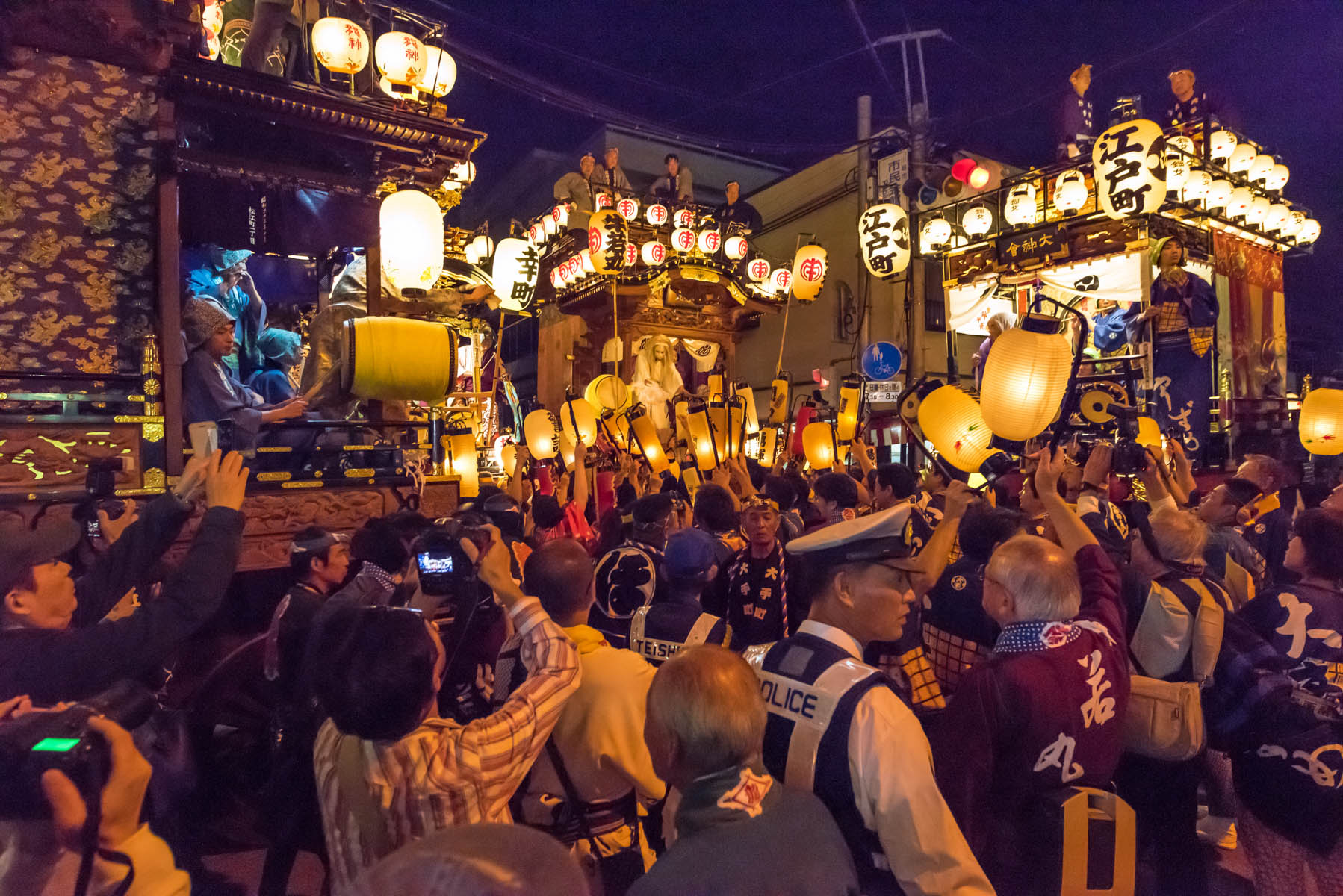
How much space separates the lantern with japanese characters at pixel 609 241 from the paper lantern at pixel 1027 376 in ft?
38.5

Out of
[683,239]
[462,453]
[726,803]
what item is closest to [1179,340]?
[683,239]

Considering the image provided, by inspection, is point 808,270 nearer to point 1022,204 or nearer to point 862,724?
point 1022,204

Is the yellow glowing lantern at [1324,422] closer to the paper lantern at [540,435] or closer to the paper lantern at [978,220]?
the paper lantern at [978,220]

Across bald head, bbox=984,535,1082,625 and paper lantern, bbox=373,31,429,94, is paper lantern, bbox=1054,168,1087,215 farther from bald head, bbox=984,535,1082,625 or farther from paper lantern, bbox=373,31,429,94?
bald head, bbox=984,535,1082,625

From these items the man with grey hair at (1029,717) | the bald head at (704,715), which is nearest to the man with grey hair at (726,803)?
the bald head at (704,715)

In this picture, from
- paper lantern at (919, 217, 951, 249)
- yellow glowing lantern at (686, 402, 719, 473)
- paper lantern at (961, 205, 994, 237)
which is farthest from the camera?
paper lantern at (919, 217, 951, 249)

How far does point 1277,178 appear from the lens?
16547 millimetres

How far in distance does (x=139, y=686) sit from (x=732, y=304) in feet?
60.6

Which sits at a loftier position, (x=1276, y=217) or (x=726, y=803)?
(x=1276, y=217)

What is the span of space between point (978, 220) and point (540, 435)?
11.6 meters

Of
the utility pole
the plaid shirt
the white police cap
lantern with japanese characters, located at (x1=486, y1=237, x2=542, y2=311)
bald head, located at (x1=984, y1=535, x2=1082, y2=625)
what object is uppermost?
the utility pole

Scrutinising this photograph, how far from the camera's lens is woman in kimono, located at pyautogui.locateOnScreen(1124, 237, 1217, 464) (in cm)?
1434

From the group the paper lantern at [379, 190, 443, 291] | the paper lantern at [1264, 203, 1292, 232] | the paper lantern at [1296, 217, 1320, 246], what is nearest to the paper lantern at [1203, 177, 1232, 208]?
the paper lantern at [1264, 203, 1292, 232]

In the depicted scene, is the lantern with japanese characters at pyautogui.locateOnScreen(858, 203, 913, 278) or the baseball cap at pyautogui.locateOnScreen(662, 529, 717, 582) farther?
the lantern with japanese characters at pyautogui.locateOnScreen(858, 203, 913, 278)
